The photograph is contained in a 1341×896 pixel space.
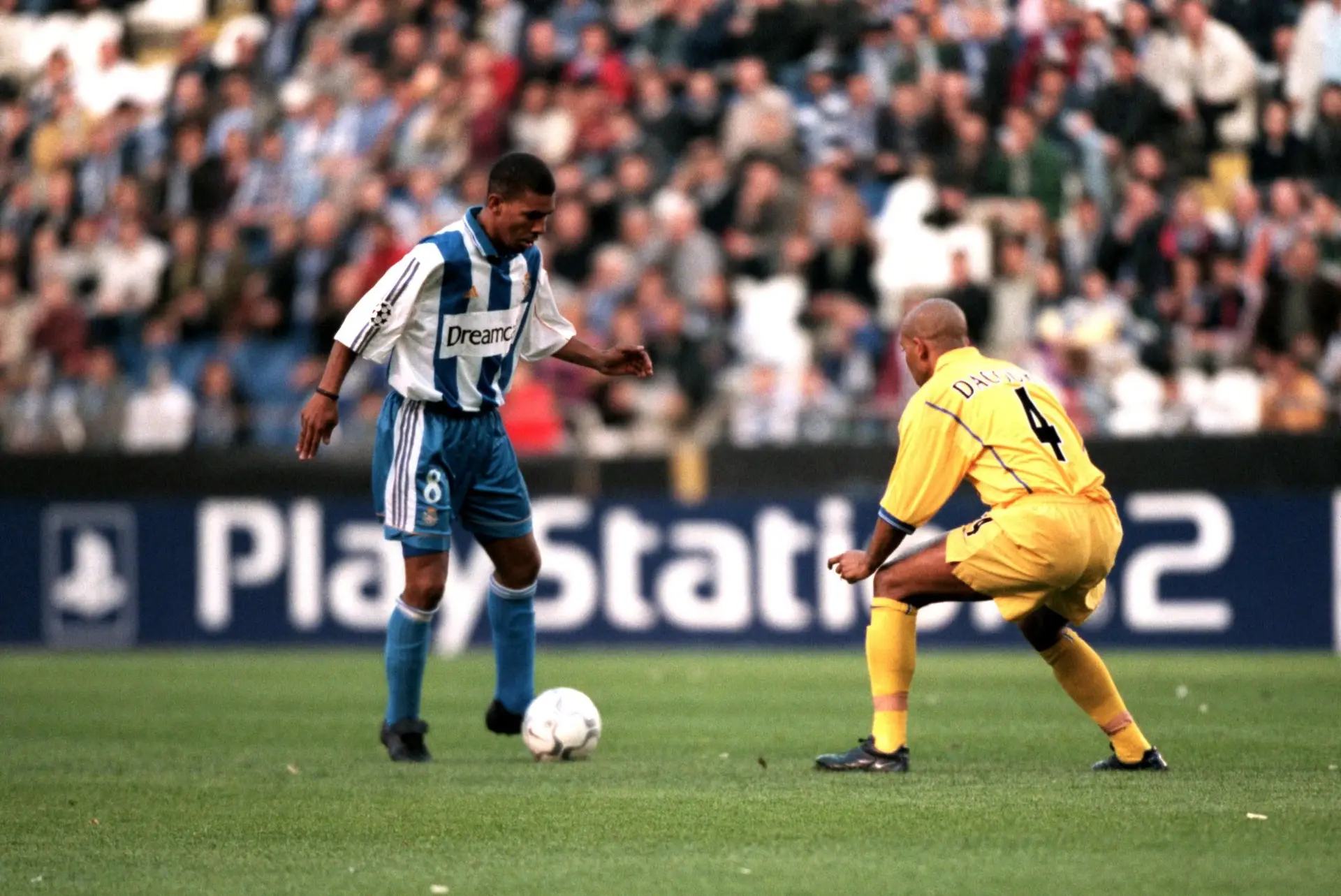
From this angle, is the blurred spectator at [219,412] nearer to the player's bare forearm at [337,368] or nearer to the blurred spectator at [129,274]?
the blurred spectator at [129,274]

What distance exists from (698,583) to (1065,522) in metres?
8.85

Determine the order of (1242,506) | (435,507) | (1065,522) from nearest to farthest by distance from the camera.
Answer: (1065,522) < (435,507) < (1242,506)

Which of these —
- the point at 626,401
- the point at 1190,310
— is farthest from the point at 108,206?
the point at 1190,310

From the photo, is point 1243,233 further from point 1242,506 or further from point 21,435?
point 21,435

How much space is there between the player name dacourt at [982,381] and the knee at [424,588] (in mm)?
2272

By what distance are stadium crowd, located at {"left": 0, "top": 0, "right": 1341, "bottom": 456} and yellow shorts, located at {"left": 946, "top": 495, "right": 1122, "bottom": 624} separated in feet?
25.4

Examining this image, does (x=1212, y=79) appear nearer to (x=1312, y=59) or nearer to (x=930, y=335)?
(x=1312, y=59)

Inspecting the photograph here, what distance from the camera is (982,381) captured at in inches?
293

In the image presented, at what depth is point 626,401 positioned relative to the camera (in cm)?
1628

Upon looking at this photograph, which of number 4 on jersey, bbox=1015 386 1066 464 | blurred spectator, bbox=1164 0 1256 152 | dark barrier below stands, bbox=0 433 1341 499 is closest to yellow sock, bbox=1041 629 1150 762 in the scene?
number 4 on jersey, bbox=1015 386 1066 464

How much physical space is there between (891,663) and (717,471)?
27.6ft

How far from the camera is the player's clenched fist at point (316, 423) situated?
25.7ft

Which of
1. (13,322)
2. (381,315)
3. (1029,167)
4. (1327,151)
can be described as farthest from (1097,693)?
(13,322)

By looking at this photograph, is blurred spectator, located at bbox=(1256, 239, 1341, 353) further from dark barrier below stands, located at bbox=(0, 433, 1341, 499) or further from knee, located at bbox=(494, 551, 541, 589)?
knee, located at bbox=(494, 551, 541, 589)
